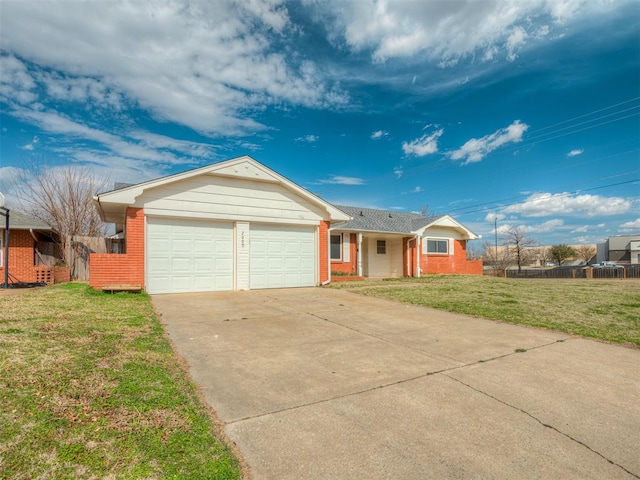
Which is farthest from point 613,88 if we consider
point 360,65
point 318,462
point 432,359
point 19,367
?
point 19,367

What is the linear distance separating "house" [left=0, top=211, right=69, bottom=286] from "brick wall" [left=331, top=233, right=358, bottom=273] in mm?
12681

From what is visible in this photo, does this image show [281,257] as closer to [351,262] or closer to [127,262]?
[127,262]

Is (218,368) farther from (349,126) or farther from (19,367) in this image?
(349,126)

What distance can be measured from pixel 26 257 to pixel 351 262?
15065mm

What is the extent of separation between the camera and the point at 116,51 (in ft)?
37.2

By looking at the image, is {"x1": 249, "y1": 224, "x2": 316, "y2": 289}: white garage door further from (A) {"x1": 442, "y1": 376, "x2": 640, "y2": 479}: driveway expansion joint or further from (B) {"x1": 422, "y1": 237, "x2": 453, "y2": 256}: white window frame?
(B) {"x1": 422, "y1": 237, "x2": 453, "y2": 256}: white window frame

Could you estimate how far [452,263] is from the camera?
22.2 meters

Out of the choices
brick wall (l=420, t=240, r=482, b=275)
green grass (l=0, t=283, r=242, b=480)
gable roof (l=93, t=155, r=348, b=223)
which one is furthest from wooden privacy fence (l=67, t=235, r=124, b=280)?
brick wall (l=420, t=240, r=482, b=275)

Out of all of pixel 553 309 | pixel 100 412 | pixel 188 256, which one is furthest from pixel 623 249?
pixel 100 412

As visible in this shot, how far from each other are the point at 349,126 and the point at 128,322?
1742cm

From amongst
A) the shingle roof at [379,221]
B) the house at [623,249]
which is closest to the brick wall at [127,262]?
the shingle roof at [379,221]

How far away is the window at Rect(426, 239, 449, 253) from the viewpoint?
2130 cm

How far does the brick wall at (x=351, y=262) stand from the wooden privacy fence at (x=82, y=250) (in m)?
10.5

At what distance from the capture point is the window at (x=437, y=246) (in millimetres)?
21297
